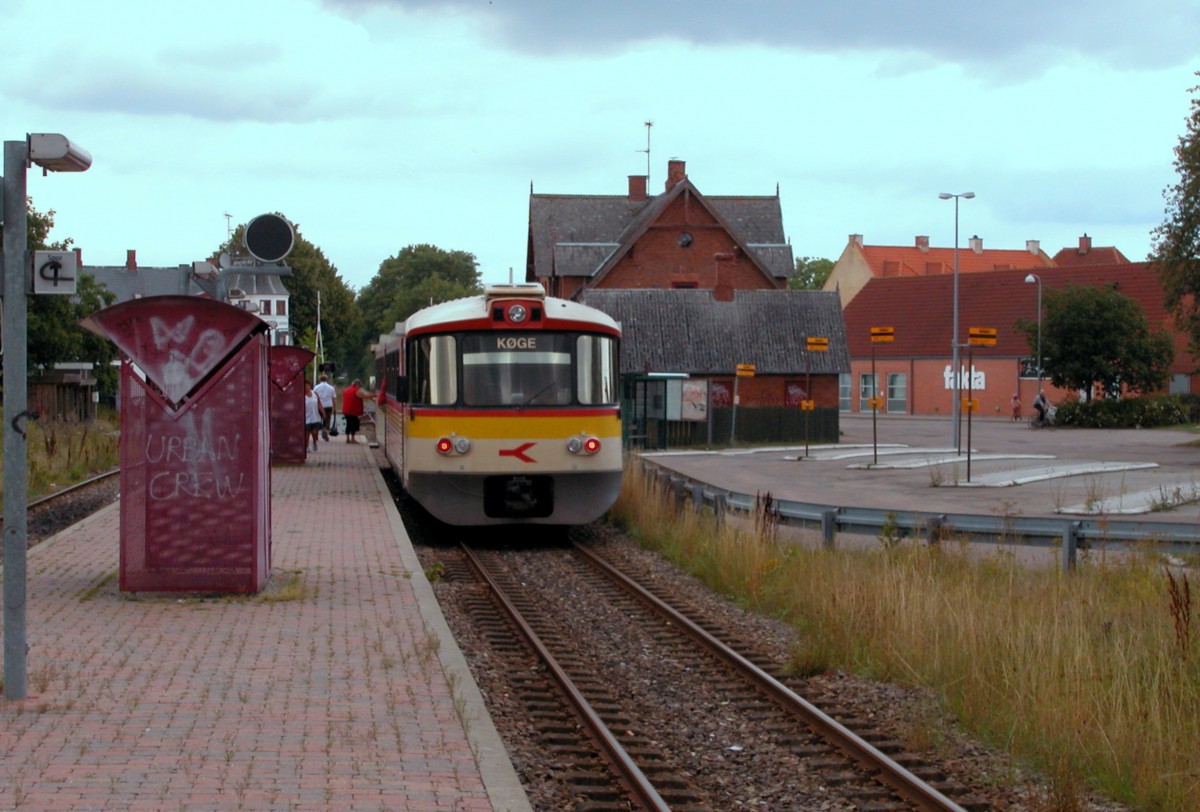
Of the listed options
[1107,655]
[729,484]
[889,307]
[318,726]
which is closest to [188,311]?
[318,726]

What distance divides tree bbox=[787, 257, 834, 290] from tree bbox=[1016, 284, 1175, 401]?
259 ft

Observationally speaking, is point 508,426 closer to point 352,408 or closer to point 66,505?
point 66,505

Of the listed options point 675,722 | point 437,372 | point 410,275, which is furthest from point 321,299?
point 675,722

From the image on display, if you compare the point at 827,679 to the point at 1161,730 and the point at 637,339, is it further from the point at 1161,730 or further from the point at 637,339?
the point at 637,339

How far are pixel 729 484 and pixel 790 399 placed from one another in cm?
2446

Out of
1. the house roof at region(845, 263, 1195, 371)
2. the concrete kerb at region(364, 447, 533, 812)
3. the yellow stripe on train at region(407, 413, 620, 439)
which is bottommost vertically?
the concrete kerb at region(364, 447, 533, 812)

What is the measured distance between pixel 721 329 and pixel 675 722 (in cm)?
4404

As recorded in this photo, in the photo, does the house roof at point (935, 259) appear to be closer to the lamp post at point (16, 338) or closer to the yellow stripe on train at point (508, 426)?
the yellow stripe on train at point (508, 426)

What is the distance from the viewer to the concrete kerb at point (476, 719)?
6.61m

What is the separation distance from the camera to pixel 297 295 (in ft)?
361

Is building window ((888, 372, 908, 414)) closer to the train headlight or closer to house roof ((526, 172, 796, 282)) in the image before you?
house roof ((526, 172, 796, 282))

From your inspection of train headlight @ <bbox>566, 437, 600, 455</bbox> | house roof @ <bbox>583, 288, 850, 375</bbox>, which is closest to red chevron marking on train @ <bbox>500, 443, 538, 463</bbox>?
train headlight @ <bbox>566, 437, 600, 455</bbox>

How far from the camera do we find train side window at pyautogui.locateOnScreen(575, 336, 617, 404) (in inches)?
727

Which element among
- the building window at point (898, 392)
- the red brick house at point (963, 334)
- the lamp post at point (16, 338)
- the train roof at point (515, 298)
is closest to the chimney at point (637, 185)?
the red brick house at point (963, 334)
